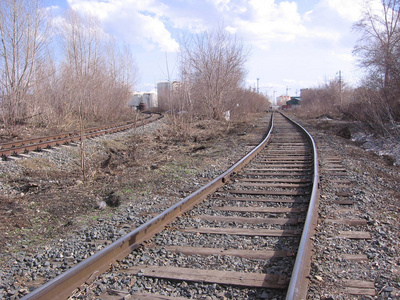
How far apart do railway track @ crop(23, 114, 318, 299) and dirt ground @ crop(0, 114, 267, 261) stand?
1178 mm

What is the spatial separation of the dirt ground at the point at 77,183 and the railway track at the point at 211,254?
1178 mm

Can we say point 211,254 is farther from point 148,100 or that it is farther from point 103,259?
point 148,100

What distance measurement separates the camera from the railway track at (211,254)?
2887mm

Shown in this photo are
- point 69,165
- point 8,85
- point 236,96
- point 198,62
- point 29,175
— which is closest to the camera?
point 29,175

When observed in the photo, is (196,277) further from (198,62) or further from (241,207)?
(198,62)

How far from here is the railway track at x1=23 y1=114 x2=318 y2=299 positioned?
9.47 feet

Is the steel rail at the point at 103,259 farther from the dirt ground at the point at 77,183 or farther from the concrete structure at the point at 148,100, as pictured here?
the concrete structure at the point at 148,100

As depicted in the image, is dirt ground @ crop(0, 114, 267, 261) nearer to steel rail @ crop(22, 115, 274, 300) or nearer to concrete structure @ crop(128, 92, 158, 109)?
steel rail @ crop(22, 115, 274, 300)

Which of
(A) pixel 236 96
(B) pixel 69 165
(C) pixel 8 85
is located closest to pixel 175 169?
(B) pixel 69 165

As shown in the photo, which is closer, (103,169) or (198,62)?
(103,169)

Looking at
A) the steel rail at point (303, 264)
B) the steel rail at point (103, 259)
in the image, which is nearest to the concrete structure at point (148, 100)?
the steel rail at point (103, 259)

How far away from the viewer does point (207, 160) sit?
31.5 feet

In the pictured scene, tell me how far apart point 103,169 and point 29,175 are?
1.67 m

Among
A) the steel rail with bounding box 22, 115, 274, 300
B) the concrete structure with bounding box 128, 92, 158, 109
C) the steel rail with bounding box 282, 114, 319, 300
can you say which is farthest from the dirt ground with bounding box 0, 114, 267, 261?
the concrete structure with bounding box 128, 92, 158, 109
